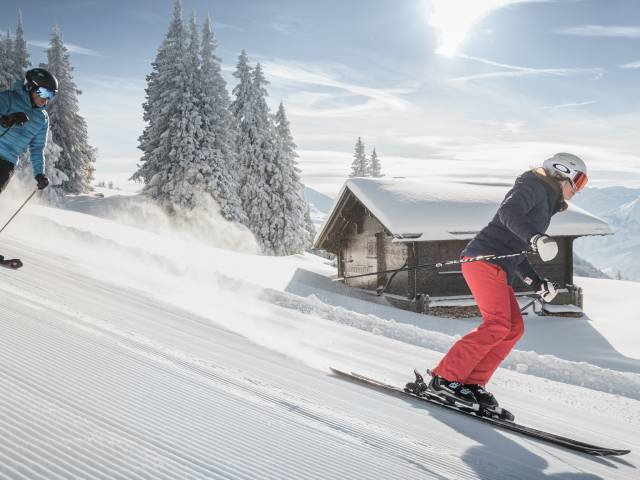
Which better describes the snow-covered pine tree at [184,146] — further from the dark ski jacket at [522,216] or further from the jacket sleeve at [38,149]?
the dark ski jacket at [522,216]

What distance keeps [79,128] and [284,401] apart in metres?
44.9

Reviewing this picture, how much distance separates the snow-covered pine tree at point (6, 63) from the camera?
3891cm

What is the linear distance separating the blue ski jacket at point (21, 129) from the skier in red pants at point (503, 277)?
5.60 m

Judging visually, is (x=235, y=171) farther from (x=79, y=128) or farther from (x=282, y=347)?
(x=282, y=347)

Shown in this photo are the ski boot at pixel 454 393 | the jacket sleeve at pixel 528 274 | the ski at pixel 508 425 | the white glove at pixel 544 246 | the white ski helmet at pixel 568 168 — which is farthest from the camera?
the jacket sleeve at pixel 528 274

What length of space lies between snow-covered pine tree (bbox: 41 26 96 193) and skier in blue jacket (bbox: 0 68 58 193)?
37.5 meters

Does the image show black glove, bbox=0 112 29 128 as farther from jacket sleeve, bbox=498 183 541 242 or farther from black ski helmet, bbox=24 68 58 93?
jacket sleeve, bbox=498 183 541 242

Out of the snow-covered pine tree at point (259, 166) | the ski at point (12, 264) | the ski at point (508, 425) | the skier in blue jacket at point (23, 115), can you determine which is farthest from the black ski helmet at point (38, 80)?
the snow-covered pine tree at point (259, 166)

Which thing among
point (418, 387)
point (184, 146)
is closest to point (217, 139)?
point (184, 146)

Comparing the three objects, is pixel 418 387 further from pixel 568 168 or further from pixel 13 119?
pixel 13 119

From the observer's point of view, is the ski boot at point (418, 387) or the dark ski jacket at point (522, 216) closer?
the dark ski jacket at point (522, 216)

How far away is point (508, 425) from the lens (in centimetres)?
421

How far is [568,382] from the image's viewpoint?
7645 mm

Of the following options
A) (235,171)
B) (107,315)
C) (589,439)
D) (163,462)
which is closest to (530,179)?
(589,439)
